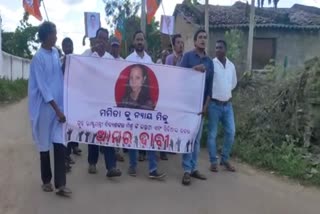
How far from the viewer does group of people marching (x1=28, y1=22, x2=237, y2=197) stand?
5715mm

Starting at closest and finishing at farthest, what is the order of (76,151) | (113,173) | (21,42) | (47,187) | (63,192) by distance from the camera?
(63,192) < (47,187) < (113,173) < (76,151) < (21,42)

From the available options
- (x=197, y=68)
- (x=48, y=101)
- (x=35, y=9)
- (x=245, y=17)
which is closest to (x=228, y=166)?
(x=197, y=68)

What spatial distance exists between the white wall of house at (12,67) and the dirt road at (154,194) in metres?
16.7

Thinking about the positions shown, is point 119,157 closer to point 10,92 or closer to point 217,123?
point 217,123

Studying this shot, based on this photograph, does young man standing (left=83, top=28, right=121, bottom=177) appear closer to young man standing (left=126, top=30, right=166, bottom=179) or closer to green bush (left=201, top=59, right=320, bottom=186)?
young man standing (left=126, top=30, right=166, bottom=179)

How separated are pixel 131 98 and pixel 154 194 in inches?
49.5

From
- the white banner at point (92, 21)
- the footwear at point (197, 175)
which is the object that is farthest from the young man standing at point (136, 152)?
the white banner at point (92, 21)

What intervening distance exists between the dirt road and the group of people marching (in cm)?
19

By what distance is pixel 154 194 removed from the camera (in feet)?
20.2

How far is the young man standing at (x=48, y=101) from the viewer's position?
564cm

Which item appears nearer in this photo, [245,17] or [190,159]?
[190,159]

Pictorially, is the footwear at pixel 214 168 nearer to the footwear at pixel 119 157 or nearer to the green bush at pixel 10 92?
the footwear at pixel 119 157

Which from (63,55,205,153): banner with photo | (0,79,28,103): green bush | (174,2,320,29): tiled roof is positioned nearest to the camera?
(63,55,205,153): banner with photo

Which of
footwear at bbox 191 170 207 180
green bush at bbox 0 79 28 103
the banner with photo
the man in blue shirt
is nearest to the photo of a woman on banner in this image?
the banner with photo
